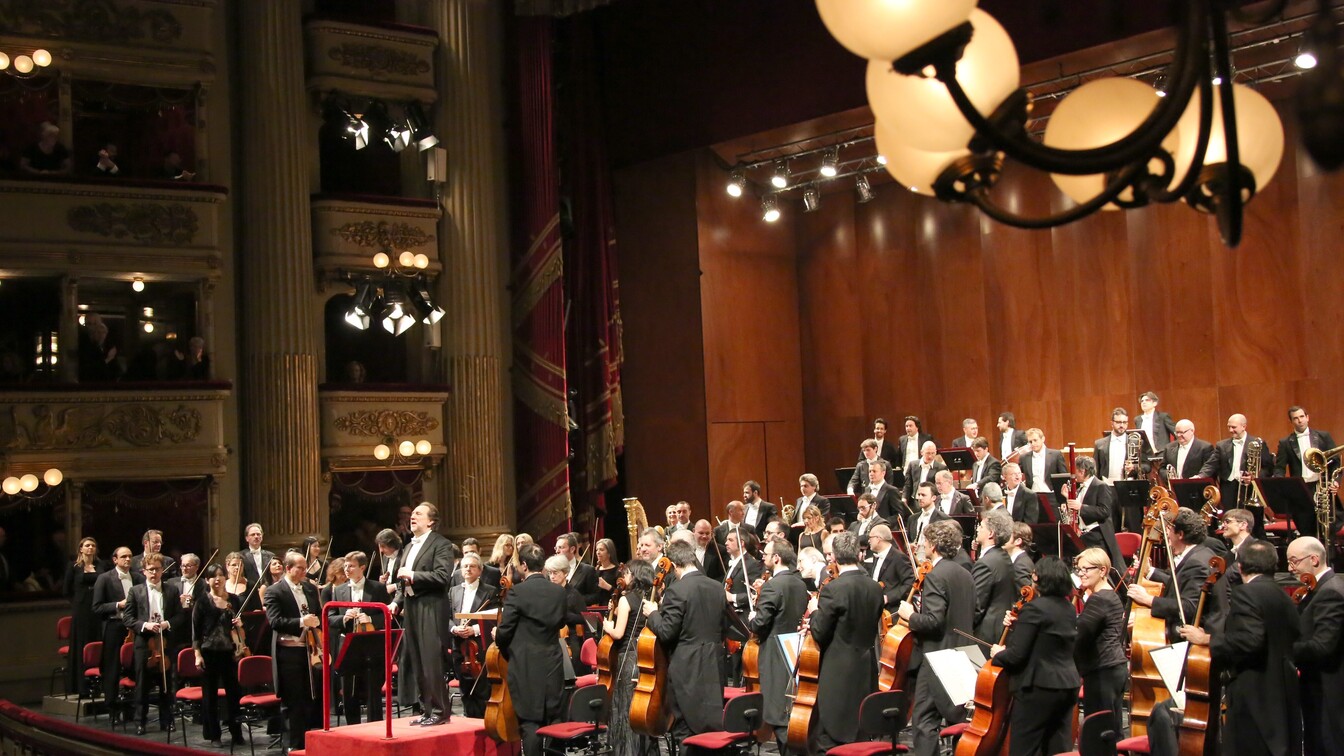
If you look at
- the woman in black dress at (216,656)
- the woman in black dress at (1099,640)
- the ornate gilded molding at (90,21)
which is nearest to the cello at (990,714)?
the woman in black dress at (1099,640)

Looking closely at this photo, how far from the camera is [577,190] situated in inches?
789

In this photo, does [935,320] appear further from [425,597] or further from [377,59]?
[425,597]

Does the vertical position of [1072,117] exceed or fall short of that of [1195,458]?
it exceeds it

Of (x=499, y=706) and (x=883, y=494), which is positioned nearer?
(x=499, y=706)

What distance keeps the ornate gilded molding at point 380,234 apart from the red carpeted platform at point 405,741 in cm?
943

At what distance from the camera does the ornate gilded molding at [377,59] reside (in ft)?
58.0

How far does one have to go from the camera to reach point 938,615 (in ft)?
26.1

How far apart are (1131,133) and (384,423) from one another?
51.9ft

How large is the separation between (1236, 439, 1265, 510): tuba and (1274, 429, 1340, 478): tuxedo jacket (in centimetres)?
34

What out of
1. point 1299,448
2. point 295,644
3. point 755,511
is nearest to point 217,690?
point 295,644

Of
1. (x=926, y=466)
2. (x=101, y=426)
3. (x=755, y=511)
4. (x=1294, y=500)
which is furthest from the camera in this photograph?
(x=101, y=426)

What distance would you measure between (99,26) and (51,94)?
0.95 m

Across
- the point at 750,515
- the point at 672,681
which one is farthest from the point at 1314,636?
the point at 750,515

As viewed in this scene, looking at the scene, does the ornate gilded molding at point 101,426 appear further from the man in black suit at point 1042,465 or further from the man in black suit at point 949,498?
the man in black suit at point 1042,465
